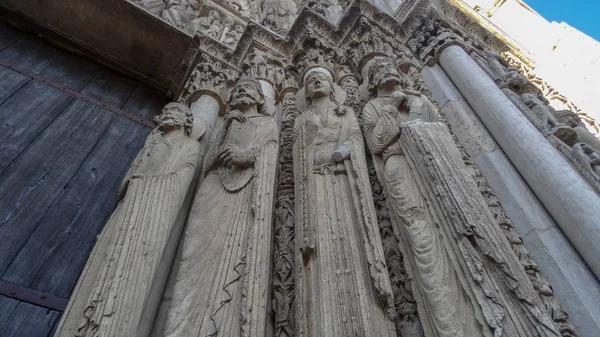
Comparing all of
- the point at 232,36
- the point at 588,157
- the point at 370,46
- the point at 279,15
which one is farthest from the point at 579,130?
the point at 279,15

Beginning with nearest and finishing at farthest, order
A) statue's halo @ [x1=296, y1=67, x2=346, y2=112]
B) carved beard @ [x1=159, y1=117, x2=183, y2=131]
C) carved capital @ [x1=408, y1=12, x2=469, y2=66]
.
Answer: carved beard @ [x1=159, y1=117, x2=183, y2=131], statue's halo @ [x1=296, y1=67, x2=346, y2=112], carved capital @ [x1=408, y1=12, x2=469, y2=66]

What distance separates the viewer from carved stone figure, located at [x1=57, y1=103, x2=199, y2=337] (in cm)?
178

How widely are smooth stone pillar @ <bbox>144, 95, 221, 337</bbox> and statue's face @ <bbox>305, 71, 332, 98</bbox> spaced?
883mm

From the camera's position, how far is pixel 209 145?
3.27 metres

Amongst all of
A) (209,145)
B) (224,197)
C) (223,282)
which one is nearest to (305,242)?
(223,282)

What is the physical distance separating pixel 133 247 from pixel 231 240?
19.8 inches

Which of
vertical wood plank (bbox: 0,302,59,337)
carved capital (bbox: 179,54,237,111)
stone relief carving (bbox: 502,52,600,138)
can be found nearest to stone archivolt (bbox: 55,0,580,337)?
carved capital (bbox: 179,54,237,111)

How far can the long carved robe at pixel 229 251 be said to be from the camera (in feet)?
6.25

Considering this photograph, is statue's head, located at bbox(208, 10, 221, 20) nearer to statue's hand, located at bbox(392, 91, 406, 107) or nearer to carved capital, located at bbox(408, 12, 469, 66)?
carved capital, located at bbox(408, 12, 469, 66)

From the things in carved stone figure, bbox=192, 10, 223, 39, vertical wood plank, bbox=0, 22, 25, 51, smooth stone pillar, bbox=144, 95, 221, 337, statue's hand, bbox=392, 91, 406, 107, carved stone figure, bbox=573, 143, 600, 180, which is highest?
carved stone figure, bbox=573, 143, 600, 180

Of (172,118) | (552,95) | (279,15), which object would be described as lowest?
(172,118)

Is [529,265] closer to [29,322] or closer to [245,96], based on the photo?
[245,96]

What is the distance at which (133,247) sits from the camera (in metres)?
2.05

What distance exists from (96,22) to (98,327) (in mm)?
3785
